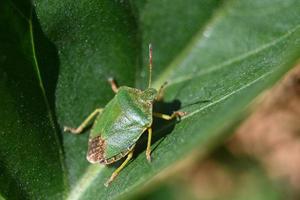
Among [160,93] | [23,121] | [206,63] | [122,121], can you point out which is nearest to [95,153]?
[122,121]

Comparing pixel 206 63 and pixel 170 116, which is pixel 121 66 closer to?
pixel 170 116

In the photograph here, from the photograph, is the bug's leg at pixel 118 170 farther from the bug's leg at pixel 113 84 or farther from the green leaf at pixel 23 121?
the bug's leg at pixel 113 84

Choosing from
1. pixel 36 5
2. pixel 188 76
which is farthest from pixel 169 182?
pixel 36 5

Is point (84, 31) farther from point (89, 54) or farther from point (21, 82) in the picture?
point (21, 82)

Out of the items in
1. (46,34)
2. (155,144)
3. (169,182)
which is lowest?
(169,182)

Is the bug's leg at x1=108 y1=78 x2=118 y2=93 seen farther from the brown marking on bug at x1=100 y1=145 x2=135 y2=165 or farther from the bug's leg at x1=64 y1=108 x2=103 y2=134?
the brown marking on bug at x1=100 y1=145 x2=135 y2=165

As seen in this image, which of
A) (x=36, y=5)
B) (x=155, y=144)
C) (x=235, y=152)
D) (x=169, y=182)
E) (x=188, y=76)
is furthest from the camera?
(x=169, y=182)

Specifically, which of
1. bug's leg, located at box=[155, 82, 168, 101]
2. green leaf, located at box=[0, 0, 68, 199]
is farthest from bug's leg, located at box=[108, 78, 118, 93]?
green leaf, located at box=[0, 0, 68, 199]

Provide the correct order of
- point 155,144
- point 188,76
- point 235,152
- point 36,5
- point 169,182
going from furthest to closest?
point 169,182, point 235,152, point 188,76, point 155,144, point 36,5
